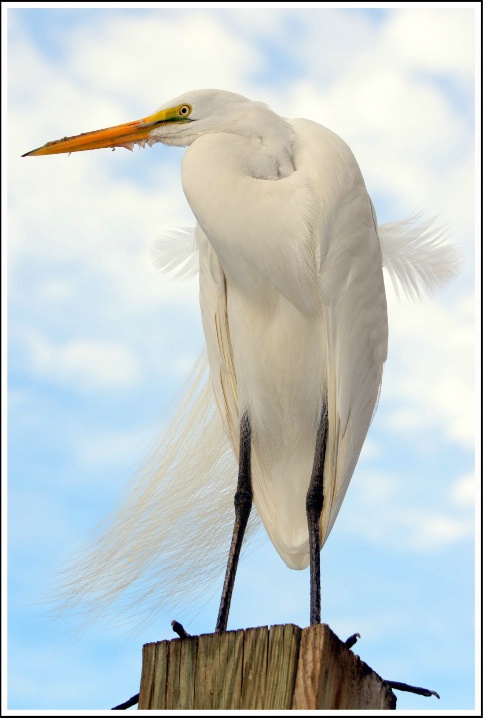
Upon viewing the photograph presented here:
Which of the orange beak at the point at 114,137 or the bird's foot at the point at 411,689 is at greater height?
the orange beak at the point at 114,137

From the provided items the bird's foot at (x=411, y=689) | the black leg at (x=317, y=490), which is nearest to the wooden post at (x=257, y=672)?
the bird's foot at (x=411, y=689)

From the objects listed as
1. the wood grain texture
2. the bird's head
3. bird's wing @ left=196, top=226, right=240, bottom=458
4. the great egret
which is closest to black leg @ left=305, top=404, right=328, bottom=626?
the great egret

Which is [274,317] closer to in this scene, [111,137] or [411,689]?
[111,137]

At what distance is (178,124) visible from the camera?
2938 millimetres

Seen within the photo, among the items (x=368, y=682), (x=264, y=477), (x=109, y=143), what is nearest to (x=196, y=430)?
(x=264, y=477)

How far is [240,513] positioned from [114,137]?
132 centimetres

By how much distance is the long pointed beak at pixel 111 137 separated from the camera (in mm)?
2962

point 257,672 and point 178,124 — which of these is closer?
point 257,672

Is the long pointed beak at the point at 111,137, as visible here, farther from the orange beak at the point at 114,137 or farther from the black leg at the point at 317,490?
the black leg at the point at 317,490

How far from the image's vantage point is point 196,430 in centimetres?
343

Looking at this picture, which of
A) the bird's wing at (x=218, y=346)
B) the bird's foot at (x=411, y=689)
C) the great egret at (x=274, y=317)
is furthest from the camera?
the bird's wing at (x=218, y=346)

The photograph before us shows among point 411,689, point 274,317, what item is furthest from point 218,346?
point 411,689

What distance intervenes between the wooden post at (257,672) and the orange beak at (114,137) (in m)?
1.66

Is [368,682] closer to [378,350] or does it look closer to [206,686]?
[206,686]
